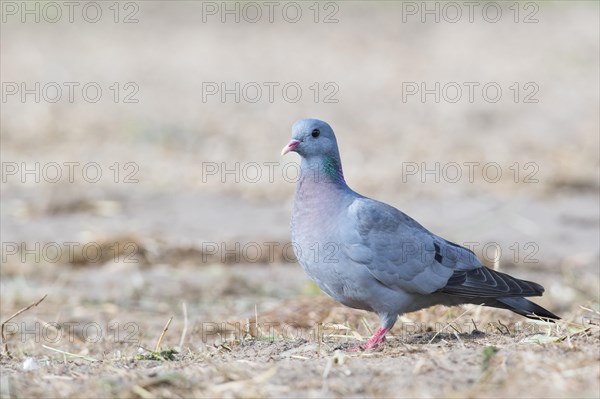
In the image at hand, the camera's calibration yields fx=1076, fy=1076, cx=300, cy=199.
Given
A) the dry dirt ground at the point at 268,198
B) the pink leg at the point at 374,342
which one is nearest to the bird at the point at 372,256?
the pink leg at the point at 374,342

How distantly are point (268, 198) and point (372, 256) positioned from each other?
5626 millimetres

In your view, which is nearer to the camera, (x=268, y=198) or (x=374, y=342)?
(x=374, y=342)

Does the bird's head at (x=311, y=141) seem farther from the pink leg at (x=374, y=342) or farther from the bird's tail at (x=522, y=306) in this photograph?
the bird's tail at (x=522, y=306)

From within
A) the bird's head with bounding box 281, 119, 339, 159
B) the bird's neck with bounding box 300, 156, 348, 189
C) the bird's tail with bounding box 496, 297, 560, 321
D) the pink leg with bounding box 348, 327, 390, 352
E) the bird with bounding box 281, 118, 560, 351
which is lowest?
the pink leg with bounding box 348, 327, 390, 352

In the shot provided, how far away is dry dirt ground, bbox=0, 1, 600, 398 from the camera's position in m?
4.19

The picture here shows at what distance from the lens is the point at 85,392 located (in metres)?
3.90

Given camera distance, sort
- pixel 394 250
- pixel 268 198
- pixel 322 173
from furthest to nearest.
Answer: pixel 268 198
pixel 322 173
pixel 394 250

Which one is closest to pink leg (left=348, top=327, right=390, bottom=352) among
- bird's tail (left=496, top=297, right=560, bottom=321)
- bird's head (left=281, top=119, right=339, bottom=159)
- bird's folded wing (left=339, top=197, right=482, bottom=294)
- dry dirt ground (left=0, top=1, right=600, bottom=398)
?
dry dirt ground (left=0, top=1, right=600, bottom=398)

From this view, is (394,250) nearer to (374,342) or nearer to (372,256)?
(372,256)

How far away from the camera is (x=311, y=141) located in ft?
17.4

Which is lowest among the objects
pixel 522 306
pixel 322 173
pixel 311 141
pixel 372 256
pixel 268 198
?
pixel 268 198

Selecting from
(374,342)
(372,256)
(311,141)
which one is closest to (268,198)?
(311,141)

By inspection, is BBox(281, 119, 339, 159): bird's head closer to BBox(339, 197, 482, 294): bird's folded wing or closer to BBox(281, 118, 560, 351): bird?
BBox(281, 118, 560, 351): bird

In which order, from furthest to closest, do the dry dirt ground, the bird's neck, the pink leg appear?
the bird's neck → the pink leg → the dry dirt ground
